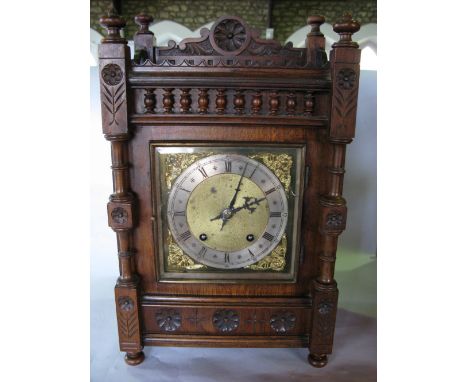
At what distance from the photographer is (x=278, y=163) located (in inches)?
48.8

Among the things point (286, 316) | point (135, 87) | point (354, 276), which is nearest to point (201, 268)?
point (286, 316)

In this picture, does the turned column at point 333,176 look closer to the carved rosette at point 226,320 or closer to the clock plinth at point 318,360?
the clock plinth at point 318,360

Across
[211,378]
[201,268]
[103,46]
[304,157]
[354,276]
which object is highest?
[103,46]

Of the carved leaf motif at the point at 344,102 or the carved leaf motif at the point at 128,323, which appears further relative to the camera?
the carved leaf motif at the point at 128,323

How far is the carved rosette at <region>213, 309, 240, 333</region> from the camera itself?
1339 mm

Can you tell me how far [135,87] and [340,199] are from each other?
0.76 metres

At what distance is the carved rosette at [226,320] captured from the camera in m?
1.34

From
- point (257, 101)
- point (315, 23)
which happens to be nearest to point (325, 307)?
point (257, 101)

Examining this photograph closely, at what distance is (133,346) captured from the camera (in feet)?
4.37

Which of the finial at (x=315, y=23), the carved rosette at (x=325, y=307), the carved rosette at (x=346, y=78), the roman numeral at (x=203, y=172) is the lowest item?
the carved rosette at (x=325, y=307)

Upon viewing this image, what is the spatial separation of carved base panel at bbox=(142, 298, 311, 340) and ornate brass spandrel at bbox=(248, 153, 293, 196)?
459 mm

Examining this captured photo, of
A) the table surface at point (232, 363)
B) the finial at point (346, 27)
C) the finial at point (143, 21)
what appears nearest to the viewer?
the finial at point (346, 27)

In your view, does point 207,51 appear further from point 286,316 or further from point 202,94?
point 286,316

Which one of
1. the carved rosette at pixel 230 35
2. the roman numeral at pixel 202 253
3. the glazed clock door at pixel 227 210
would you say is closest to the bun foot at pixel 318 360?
the glazed clock door at pixel 227 210
